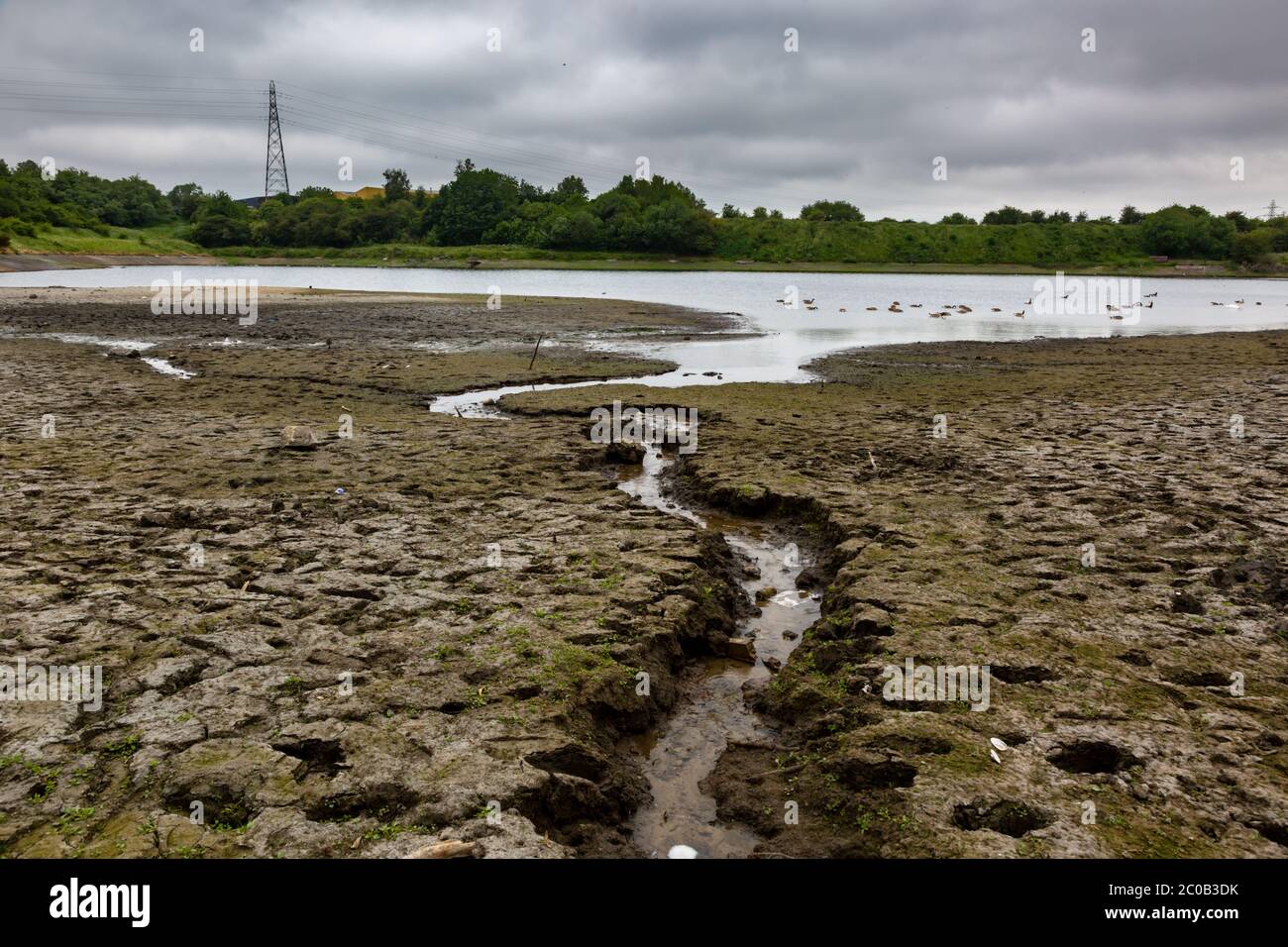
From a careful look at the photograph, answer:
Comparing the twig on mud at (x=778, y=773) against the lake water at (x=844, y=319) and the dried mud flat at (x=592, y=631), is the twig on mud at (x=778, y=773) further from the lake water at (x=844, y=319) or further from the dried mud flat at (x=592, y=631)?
the lake water at (x=844, y=319)

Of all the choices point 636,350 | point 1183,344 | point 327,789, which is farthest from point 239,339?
point 1183,344

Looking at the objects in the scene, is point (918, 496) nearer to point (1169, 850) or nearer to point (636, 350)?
point (1169, 850)

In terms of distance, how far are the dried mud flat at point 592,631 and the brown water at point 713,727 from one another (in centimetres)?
13

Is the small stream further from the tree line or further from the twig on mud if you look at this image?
the tree line

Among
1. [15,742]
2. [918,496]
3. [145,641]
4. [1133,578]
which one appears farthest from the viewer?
[918,496]

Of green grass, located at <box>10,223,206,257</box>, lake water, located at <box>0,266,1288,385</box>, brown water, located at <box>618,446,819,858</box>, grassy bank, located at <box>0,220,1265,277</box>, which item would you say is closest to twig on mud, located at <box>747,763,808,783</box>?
brown water, located at <box>618,446,819,858</box>

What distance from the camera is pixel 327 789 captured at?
14.2ft

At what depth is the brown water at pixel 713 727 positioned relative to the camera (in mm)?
4449

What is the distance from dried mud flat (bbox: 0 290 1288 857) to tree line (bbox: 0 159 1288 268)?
96723 mm

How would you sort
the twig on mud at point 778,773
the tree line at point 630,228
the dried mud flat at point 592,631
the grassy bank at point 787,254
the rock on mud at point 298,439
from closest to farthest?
1. the dried mud flat at point 592,631
2. the twig on mud at point 778,773
3. the rock on mud at point 298,439
4. the grassy bank at point 787,254
5. the tree line at point 630,228

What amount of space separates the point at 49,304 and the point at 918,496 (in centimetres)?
3768

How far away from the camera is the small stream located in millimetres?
4461

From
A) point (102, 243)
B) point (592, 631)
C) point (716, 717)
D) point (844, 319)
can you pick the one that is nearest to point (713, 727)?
point (716, 717)

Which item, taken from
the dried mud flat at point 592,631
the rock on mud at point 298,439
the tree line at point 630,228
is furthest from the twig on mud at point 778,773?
the tree line at point 630,228
